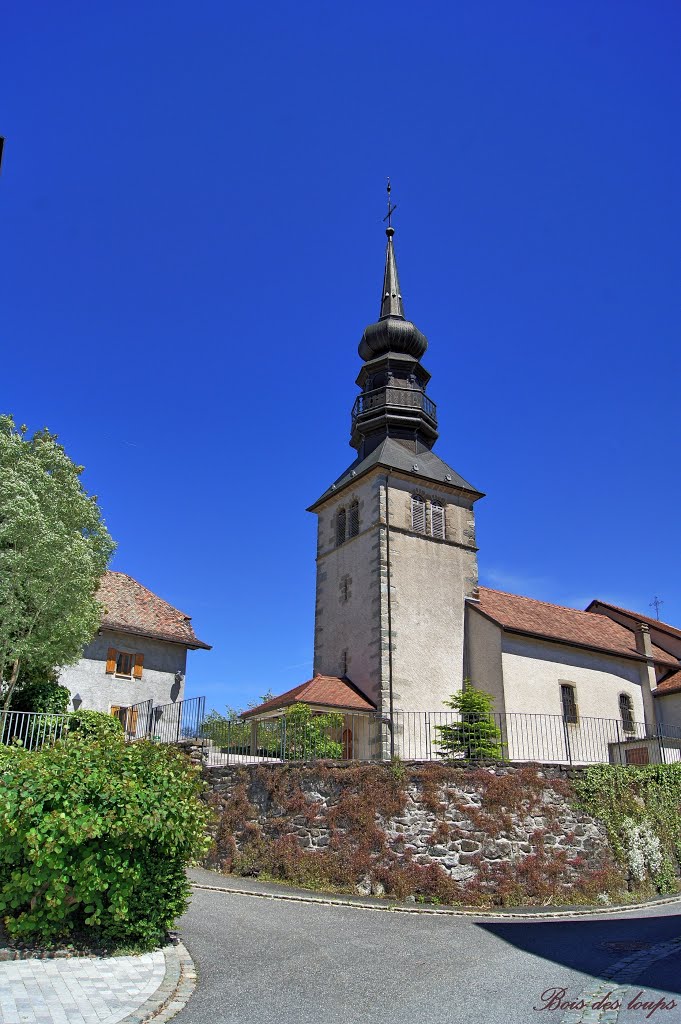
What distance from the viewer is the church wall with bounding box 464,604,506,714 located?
1055 inches

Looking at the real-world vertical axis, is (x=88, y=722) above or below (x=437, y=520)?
below

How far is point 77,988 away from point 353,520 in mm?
23424

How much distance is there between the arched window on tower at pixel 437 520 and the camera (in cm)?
2984

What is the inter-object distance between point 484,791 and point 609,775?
134 inches

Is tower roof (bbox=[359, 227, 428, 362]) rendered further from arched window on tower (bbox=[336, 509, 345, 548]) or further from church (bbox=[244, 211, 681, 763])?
arched window on tower (bbox=[336, 509, 345, 548])

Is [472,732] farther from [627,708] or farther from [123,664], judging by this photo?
[627,708]

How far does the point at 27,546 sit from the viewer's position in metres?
19.2

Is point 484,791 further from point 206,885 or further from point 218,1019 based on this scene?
point 218,1019

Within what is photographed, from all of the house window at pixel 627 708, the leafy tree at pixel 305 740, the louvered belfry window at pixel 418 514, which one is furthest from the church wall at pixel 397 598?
the house window at pixel 627 708

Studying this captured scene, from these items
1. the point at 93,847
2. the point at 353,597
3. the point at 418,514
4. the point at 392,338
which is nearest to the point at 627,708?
the point at 418,514

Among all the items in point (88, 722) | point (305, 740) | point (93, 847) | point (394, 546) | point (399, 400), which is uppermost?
point (399, 400)

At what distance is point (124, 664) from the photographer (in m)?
25.5

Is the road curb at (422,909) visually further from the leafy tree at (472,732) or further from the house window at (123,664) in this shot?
the house window at (123,664)

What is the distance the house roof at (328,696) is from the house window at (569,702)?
7.74 m
